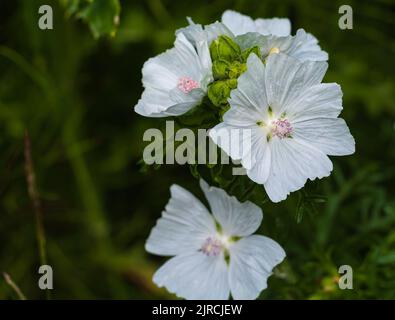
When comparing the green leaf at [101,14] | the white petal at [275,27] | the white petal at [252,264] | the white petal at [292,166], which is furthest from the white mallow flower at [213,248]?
the green leaf at [101,14]

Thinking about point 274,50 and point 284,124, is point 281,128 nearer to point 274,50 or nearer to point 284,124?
point 284,124

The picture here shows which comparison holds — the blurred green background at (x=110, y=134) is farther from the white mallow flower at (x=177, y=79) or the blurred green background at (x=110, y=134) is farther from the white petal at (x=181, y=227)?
the white mallow flower at (x=177, y=79)

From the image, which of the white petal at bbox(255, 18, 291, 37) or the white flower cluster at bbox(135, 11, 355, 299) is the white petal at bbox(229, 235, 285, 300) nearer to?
the white flower cluster at bbox(135, 11, 355, 299)

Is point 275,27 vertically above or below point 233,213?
above

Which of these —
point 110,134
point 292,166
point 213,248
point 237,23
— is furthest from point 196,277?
point 110,134

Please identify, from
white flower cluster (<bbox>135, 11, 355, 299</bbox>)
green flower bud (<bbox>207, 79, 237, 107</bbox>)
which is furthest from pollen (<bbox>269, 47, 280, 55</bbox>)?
green flower bud (<bbox>207, 79, 237, 107</bbox>)
